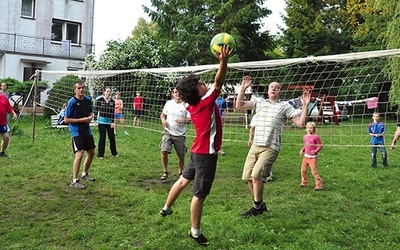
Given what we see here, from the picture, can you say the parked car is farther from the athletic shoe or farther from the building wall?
the building wall

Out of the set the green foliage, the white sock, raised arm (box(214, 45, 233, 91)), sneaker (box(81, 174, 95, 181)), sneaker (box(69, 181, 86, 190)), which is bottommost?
sneaker (box(69, 181, 86, 190))

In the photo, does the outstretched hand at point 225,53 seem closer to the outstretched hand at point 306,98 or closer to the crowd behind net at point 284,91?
the outstretched hand at point 306,98

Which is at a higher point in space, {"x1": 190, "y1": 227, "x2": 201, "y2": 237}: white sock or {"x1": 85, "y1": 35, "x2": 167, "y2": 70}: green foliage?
{"x1": 85, "y1": 35, "x2": 167, "y2": 70}: green foliage

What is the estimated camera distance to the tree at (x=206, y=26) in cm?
2230

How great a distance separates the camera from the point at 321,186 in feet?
22.9

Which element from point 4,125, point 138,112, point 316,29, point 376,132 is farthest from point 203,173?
point 316,29

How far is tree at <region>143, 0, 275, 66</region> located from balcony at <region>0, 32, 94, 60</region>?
192 inches

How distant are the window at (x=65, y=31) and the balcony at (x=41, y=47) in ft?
2.44

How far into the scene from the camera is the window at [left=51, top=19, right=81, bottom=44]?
25203mm

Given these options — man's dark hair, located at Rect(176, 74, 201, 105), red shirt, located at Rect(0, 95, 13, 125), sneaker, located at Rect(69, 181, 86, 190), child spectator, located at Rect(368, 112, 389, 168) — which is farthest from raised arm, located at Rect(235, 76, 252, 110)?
red shirt, located at Rect(0, 95, 13, 125)

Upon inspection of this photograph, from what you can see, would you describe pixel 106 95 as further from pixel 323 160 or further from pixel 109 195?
pixel 323 160

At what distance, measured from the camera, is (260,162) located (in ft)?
17.4

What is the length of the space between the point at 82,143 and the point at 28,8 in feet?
66.7

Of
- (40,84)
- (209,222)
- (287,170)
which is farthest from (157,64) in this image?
(209,222)
